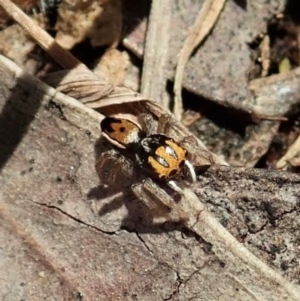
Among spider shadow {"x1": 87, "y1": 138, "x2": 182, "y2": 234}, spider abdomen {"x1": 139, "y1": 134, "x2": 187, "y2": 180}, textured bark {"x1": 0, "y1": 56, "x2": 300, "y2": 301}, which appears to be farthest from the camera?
spider abdomen {"x1": 139, "y1": 134, "x2": 187, "y2": 180}

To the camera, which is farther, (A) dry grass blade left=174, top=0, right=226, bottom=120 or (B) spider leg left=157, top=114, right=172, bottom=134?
(A) dry grass blade left=174, top=0, right=226, bottom=120

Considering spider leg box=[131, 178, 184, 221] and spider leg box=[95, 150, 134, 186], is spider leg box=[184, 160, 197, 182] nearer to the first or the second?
spider leg box=[131, 178, 184, 221]

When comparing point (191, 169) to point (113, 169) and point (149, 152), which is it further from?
point (113, 169)

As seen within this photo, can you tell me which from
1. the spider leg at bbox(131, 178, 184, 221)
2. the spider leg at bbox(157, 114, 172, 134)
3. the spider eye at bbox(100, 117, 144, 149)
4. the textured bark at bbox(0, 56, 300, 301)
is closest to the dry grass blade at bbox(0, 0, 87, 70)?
the textured bark at bbox(0, 56, 300, 301)

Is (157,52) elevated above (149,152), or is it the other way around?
(157,52)

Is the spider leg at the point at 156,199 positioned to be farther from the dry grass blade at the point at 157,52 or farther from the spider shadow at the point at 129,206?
the dry grass blade at the point at 157,52

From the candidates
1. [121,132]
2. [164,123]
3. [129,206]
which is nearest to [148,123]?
[164,123]

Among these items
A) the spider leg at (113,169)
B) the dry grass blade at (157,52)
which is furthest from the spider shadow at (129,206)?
the dry grass blade at (157,52)

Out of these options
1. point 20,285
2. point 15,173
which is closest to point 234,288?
point 20,285
